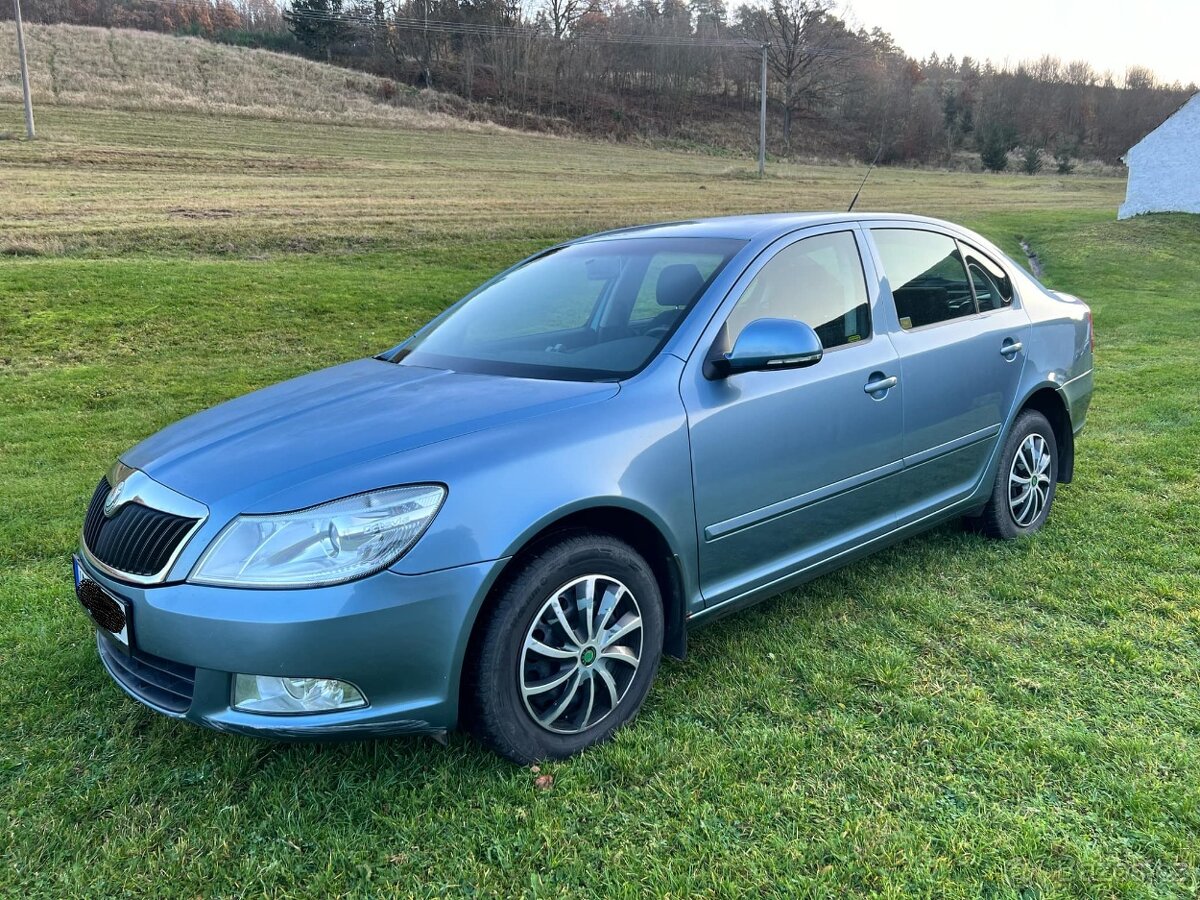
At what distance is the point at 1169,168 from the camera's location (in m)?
32.4

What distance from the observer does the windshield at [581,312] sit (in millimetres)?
3123

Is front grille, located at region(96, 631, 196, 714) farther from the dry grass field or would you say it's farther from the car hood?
the dry grass field

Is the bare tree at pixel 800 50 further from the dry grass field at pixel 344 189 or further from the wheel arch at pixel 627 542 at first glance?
the wheel arch at pixel 627 542

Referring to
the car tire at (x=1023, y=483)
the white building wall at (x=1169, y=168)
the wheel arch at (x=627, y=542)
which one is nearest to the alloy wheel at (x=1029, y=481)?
the car tire at (x=1023, y=483)

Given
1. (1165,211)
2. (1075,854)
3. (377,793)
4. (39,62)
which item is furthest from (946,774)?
(39,62)

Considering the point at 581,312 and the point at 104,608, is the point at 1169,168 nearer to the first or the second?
the point at 581,312

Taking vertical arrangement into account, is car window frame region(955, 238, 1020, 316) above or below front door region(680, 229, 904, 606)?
above

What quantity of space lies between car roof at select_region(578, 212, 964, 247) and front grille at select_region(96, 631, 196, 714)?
245 cm

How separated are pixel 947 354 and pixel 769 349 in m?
1.29

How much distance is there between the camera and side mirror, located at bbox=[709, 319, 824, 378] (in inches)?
115

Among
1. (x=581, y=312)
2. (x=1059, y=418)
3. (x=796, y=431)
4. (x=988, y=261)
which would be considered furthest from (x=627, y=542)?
(x=1059, y=418)

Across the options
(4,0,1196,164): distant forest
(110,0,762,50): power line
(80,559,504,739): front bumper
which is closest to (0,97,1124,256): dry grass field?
(80,559,504,739): front bumper

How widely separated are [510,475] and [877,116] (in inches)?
2983

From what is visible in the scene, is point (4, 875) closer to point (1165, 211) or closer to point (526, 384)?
point (526, 384)
